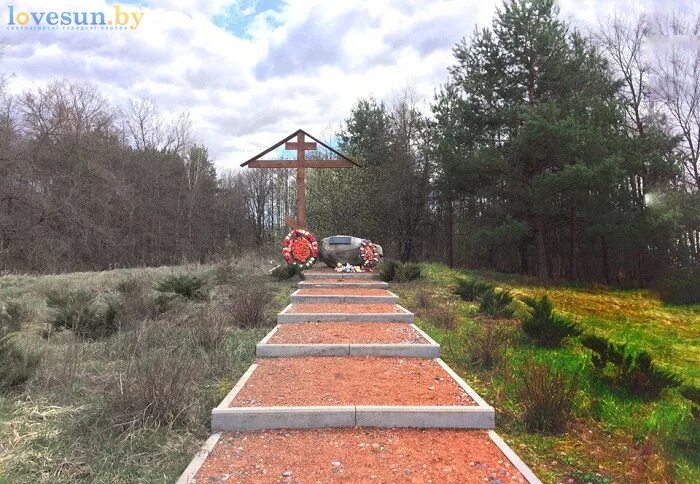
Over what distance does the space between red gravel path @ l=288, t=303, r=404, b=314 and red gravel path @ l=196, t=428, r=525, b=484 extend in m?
4.46

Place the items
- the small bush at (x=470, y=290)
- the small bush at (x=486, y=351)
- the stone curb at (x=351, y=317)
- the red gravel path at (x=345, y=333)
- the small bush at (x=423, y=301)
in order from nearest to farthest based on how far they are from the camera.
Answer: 1. the small bush at (x=486, y=351)
2. the red gravel path at (x=345, y=333)
3. the stone curb at (x=351, y=317)
4. the small bush at (x=423, y=301)
5. the small bush at (x=470, y=290)

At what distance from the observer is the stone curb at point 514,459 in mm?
2941

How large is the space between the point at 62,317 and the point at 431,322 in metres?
5.41

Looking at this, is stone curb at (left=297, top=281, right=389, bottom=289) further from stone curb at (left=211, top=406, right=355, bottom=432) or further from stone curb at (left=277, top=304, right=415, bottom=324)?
stone curb at (left=211, top=406, right=355, bottom=432)

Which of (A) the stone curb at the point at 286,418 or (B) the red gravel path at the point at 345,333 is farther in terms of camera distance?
(B) the red gravel path at the point at 345,333

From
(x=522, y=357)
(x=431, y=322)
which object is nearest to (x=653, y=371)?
(x=522, y=357)

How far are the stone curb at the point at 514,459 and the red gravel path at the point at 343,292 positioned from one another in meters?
6.38

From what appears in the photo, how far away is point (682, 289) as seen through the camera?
42.0 feet

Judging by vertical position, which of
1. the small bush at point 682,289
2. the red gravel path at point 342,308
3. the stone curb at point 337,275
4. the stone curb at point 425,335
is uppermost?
the stone curb at point 337,275

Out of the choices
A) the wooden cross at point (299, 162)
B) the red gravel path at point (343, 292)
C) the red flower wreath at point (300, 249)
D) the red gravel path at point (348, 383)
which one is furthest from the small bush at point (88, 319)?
the wooden cross at point (299, 162)

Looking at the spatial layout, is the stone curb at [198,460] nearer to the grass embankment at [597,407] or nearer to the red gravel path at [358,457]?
the red gravel path at [358,457]

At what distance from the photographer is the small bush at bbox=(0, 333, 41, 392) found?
4434mm

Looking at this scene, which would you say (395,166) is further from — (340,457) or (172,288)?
(340,457)

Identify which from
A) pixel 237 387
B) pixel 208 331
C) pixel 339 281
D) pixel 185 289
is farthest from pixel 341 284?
pixel 237 387
